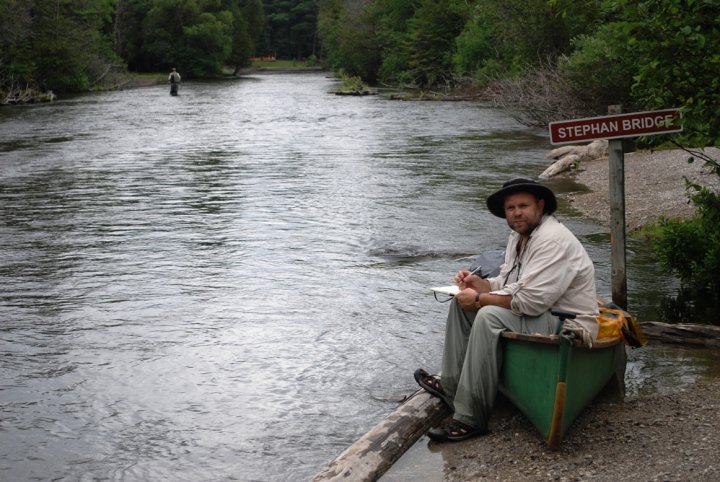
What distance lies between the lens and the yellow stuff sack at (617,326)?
5727mm

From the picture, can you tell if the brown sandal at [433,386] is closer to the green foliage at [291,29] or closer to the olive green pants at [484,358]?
the olive green pants at [484,358]

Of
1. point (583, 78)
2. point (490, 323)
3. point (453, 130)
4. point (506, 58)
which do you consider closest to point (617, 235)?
point (490, 323)

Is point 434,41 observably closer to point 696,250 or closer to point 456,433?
point 696,250

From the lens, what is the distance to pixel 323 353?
27.7 feet

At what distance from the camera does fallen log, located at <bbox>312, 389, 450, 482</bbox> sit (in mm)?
5266

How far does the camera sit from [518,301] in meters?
5.51

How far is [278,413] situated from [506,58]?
42178 millimetres

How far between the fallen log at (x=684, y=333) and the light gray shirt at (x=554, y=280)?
2.26 metres

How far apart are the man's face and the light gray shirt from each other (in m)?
0.06

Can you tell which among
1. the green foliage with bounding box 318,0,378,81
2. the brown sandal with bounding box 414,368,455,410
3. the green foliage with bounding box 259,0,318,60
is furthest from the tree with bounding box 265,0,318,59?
the brown sandal with bounding box 414,368,455,410

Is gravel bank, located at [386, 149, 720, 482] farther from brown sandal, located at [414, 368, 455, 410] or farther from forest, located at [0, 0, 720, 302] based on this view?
forest, located at [0, 0, 720, 302]

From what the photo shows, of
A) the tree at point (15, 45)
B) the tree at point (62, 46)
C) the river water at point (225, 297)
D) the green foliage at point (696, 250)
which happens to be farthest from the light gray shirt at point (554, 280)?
the tree at point (62, 46)

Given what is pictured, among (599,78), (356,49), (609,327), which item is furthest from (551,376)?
(356,49)

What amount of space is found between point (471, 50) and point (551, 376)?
165ft
